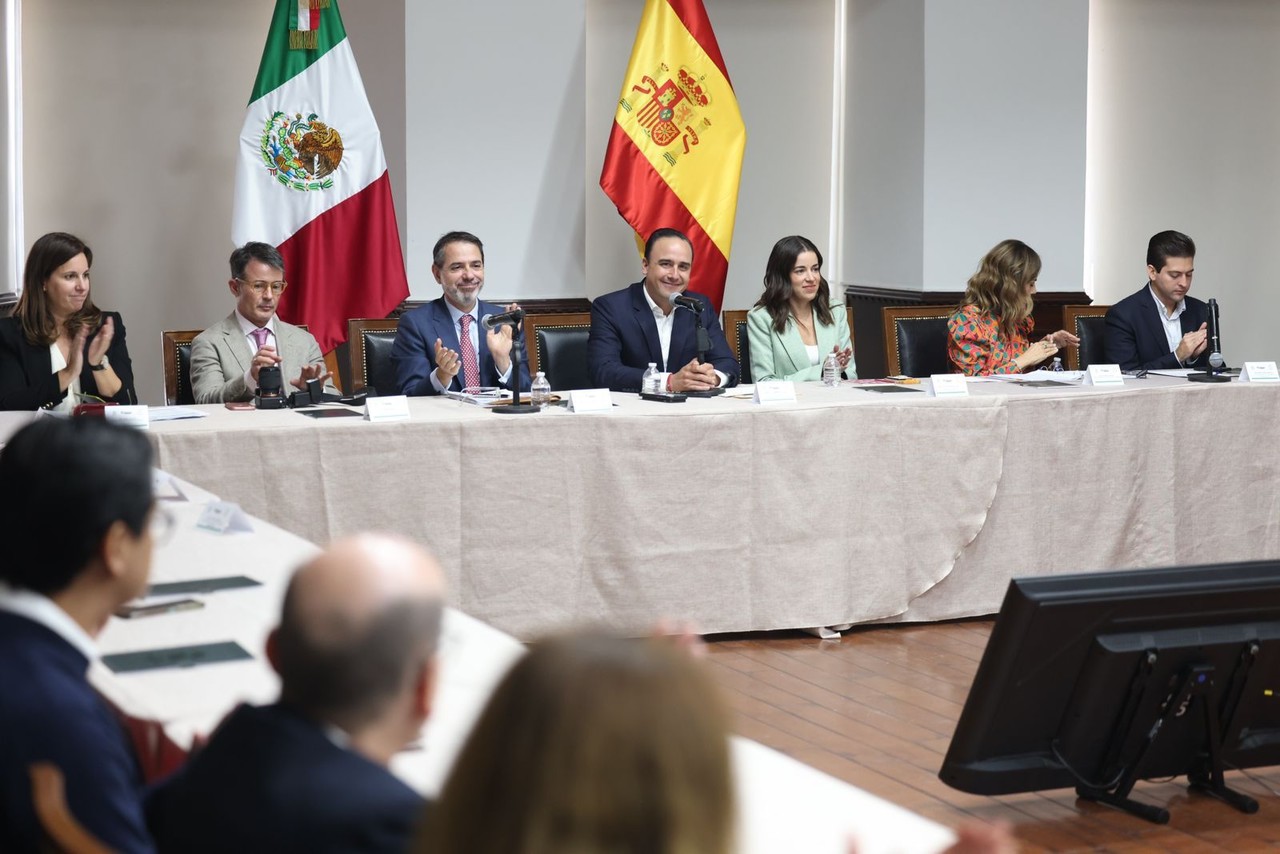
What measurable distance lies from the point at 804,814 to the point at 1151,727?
1389 mm

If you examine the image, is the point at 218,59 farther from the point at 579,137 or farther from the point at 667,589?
the point at 667,589

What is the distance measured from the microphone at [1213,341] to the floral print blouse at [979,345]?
0.61 metres

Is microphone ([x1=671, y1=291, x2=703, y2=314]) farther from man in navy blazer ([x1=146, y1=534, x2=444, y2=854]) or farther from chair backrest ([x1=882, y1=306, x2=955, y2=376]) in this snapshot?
man in navy blazer ([x1=146, y1=534, x2=444, y2=854])

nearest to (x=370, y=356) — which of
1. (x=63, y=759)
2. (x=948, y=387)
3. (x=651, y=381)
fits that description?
(x=651, y=381)

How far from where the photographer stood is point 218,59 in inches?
233

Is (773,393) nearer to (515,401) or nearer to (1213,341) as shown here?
(515,401)

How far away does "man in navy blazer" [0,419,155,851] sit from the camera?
125 cm

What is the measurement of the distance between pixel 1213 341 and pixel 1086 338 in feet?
1.97

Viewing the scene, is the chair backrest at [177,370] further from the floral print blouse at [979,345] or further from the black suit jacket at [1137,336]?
the black suit jacket at [1137,336]

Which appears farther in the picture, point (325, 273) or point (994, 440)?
point (325, 273)

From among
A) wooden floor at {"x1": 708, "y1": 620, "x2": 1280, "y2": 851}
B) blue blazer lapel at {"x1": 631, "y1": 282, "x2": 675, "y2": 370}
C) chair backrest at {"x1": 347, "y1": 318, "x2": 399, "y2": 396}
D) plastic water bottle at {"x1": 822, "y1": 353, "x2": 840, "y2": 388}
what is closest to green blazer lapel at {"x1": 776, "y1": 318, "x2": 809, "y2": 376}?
plastic water bottle at {"x1": 822, "y1": 353, "x2": 840, "y2": 388}

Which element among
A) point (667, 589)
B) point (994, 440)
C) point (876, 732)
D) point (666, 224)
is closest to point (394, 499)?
point (667, 589)

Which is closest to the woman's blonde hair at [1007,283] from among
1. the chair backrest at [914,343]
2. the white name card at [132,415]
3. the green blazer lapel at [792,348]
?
the chair backrest at [914,343]

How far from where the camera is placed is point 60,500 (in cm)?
144
